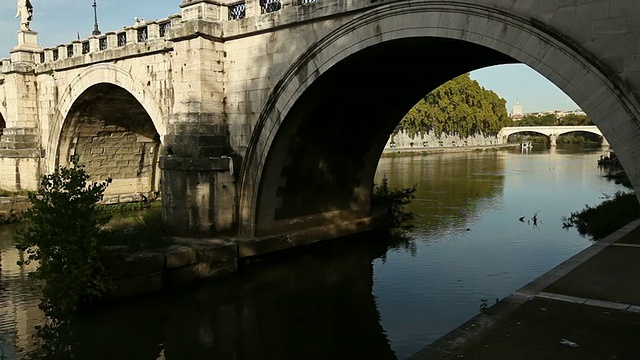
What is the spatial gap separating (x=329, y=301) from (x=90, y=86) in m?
10.5

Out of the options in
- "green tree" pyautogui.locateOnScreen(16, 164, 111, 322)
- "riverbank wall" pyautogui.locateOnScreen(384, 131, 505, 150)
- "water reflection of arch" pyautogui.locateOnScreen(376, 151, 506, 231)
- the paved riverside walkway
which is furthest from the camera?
"riverbank wall" pyautogui.locateOnScreen(384, 131, 505, 150)

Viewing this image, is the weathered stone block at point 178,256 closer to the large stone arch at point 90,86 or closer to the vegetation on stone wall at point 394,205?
the large stone arch at point 90,86

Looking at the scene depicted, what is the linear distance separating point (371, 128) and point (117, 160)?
10.5 metres

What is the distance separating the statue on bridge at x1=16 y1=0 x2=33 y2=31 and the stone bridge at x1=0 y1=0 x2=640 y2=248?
3430 mm

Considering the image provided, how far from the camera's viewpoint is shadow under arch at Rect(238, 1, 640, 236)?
5.95 metres

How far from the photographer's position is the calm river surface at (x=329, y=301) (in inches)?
293

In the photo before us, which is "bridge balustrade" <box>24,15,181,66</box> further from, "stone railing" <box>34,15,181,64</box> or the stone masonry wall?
the stone masonry wall

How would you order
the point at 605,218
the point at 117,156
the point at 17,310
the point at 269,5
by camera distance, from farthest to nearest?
the point at 117,156
the point at 605,218
the point at 269,5
the point at 17,310

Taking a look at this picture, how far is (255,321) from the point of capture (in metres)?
8.41

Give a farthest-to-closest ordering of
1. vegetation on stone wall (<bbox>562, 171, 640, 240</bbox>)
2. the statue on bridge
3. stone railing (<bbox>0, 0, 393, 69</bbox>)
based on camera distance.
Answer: the statue on bridge → vegetation on stone wall (<bbox>562, 171, 640, 240</bbox>) → stone railing (<bbox>0, 0, 393, 69</bbox>)

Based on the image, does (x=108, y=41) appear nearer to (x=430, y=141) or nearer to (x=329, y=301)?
(x=329, y=301)

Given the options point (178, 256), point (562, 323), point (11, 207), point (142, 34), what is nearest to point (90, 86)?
point (142, 34)

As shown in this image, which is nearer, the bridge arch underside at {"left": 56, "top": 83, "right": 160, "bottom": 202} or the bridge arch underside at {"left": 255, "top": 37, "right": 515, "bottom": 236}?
the bridge arch underside at {"left": 255, "top": 37, "right": 515, "bottom": 236}

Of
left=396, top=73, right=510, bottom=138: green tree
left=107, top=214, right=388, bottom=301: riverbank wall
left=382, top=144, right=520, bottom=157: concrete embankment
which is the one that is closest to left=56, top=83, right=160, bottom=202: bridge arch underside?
left=107, top=214, right=388, bottom=301: riverbank wall
